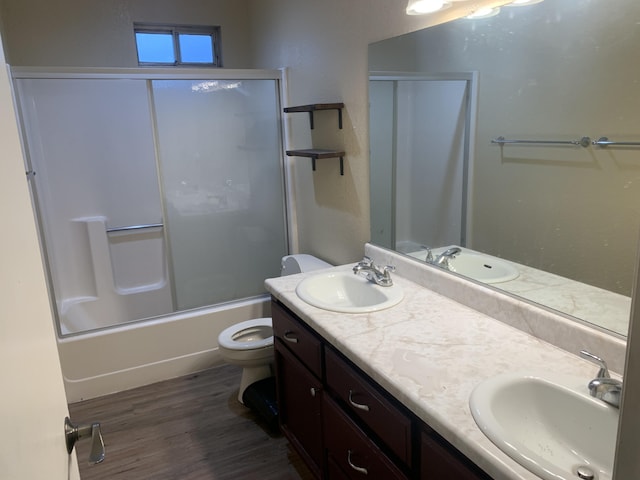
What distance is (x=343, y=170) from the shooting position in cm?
258

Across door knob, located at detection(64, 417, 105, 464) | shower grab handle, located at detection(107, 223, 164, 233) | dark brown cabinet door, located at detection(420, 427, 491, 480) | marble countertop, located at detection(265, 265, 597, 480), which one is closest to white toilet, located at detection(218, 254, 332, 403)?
marble countertop, located at detection(265, 265, 597, 480)

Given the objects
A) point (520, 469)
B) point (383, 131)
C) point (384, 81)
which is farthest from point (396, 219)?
point (520, 469)

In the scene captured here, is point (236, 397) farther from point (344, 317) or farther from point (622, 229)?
point (622, 229)

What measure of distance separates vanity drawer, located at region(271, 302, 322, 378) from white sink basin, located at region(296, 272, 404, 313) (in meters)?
0.12

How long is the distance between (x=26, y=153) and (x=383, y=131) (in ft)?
6.47

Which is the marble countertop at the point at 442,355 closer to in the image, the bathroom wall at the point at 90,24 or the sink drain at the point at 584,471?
the sink drain at the point at 584,471

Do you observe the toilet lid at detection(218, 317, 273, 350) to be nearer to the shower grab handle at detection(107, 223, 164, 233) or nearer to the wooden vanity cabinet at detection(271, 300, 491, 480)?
the wooden vanity cabinet at detection(271, 300, 491, 480)

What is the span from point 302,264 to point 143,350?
1.13 metres

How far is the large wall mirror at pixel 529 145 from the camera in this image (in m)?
1.31

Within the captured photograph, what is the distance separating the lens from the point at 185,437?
8.07 ft

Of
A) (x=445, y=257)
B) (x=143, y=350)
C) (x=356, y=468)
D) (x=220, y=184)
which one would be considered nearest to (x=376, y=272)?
(x=445, y=257)

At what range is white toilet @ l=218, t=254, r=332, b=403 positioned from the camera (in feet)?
8.44

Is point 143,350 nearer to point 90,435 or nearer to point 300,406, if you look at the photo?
point 300,406

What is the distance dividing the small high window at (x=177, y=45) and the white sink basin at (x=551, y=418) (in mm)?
3310
